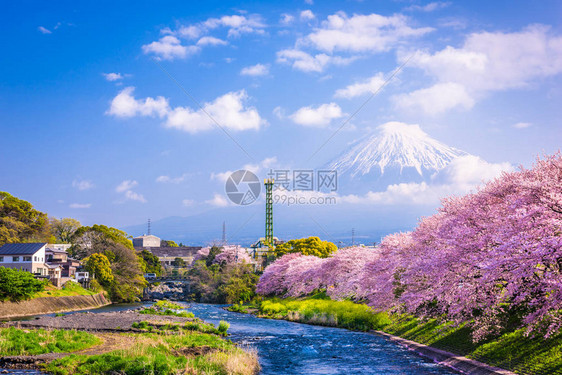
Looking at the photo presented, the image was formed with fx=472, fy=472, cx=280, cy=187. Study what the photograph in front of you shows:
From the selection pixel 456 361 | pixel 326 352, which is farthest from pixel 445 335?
pixel 326 352

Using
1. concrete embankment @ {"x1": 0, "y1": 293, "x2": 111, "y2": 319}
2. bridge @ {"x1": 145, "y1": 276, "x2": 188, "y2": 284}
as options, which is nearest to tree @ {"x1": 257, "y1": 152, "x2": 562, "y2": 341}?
concrete embankment @ {"x1": 0, "y1": 293, "x2": 111, "y2": 319}

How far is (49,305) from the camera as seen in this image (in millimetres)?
52781

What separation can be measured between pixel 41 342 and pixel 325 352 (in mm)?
15895

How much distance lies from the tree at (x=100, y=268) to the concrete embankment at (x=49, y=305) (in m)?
4.06

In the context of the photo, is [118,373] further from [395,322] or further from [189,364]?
[395,322]

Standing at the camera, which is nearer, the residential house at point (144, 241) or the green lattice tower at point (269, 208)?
the green lattice tower at point (269, 208)

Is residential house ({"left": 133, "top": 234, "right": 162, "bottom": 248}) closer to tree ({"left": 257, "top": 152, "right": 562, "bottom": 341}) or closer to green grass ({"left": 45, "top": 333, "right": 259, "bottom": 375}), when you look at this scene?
tree ({"left": 257, "top": 152, "right": 562, "bottom": 341})

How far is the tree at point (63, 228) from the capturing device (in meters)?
105

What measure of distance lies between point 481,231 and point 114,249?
66.6 m

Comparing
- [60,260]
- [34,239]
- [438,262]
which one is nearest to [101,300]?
[60,260]

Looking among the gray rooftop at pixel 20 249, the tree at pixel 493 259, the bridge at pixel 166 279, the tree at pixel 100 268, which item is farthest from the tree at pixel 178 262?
the tree at pixel 493 259

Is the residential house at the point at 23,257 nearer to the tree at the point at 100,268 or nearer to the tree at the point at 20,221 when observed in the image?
the tree at the point at 100,268

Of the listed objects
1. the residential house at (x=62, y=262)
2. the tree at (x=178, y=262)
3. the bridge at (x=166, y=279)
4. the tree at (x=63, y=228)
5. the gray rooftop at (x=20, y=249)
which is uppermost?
the tree at (x=63, y=228)

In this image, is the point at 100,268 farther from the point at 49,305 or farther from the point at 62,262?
the point at 49,305
